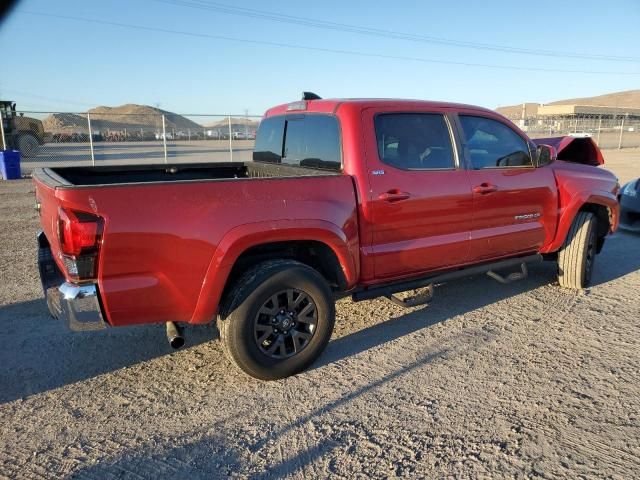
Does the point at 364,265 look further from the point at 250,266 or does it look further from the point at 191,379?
the point at 191,379

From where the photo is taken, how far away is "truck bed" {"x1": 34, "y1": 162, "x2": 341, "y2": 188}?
13.3ft

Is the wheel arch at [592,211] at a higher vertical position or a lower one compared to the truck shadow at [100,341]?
higher

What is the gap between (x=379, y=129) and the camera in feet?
12.6

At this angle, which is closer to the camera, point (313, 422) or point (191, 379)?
point (313, 422)

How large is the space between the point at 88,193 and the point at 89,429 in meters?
1.39

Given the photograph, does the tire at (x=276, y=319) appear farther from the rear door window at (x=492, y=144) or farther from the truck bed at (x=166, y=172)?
the rear door window at (x=492, y=144)

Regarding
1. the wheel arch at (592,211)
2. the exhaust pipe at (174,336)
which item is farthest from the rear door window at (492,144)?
the exhaust pipe at (174,336)

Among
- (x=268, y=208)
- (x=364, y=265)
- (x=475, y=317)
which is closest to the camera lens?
(x=268, y=208)

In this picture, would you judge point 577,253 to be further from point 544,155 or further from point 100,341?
point 100,341

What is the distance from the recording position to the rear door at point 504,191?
4.36 meters

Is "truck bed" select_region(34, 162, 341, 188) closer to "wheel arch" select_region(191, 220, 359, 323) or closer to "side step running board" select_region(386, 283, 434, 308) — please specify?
"wheel arch" select_region(191, 220, 359, 323)

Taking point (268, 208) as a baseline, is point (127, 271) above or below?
below

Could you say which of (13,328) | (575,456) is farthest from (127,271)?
(575,456)

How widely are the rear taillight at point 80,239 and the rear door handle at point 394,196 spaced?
6.49ft
